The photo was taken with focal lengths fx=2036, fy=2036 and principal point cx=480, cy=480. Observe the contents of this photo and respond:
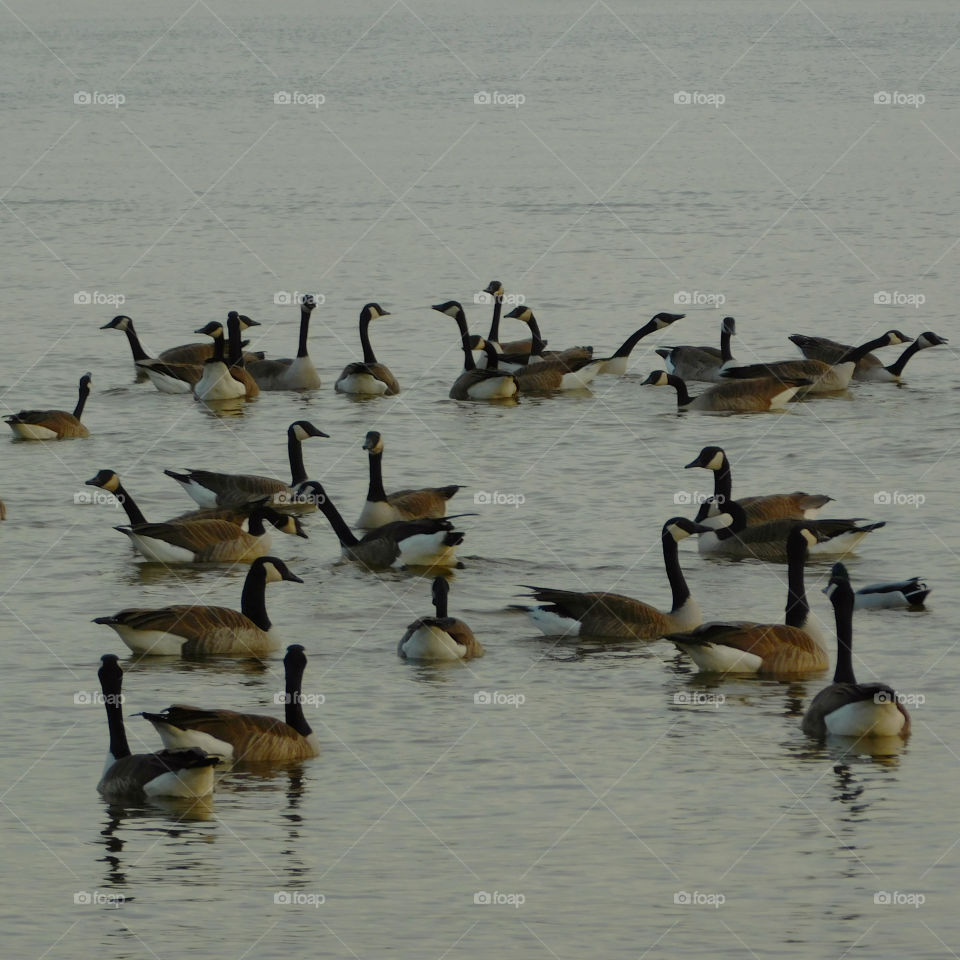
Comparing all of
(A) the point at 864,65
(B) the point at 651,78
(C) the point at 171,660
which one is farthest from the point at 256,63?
(C) the point at 171,660

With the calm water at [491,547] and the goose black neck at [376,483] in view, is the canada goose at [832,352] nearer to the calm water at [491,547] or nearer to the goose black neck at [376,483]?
the calm water at [491,547]

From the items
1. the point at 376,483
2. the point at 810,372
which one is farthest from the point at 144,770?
the point at 810,372

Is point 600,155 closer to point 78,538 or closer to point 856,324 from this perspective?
point 856,324

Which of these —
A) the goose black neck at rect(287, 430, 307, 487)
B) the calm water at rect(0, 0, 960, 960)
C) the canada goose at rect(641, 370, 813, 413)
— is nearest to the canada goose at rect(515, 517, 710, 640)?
the calm water at rect(0, 0, 960, 960)

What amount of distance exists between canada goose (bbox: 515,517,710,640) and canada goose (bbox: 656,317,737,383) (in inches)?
500

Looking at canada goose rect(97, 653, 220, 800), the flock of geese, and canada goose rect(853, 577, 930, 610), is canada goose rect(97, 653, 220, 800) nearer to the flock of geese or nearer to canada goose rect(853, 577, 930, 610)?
the flock of geese

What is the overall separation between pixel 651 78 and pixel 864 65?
837 cm

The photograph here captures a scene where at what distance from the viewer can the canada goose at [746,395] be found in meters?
26.4

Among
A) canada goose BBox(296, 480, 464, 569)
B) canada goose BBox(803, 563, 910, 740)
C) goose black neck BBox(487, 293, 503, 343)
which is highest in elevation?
goose black neck BBox(487, 293, 503, 343)

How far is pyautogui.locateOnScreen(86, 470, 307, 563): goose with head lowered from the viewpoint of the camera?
61.5 feet

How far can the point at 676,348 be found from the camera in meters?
28.9

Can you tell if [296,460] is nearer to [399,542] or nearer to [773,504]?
[399,542]

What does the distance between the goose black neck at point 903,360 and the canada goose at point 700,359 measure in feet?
7.44

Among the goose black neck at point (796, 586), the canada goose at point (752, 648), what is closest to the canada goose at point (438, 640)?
the canada goose at point (752, 648)
